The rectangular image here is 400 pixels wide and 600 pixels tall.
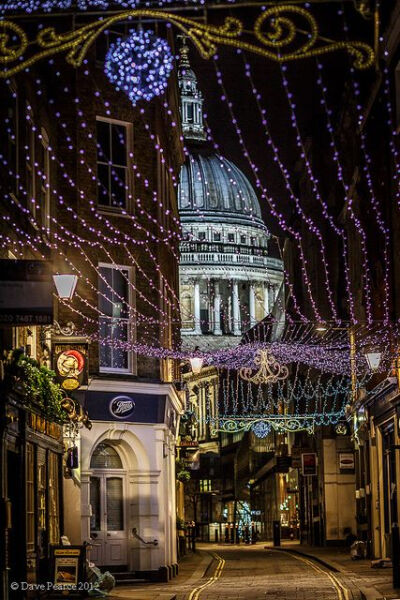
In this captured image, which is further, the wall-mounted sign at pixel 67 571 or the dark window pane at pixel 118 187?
the dark window pane at pixel 118 187

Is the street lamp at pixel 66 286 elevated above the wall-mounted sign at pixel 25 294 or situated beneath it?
elevated above

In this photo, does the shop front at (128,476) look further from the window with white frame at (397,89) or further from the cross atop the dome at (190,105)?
the cross atop the dome at (190,105)

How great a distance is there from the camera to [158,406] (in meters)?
29.5

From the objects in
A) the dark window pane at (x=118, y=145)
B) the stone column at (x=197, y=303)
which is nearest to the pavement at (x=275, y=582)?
the dark window pane at (x=118, y=145)

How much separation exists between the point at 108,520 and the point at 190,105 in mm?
147905

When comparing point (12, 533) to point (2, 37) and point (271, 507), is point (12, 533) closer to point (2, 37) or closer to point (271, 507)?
point (2, 37)

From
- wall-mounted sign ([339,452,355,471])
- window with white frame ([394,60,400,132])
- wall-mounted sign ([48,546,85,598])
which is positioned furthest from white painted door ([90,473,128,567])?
wall-mounted sign ([339,452,355,471])

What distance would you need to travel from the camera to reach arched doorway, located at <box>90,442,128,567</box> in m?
28.7

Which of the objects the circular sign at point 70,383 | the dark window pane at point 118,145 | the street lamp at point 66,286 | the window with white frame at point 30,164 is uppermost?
the dark window pane at point 118,145

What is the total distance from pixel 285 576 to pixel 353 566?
11.5ft

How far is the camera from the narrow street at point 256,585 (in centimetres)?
2303

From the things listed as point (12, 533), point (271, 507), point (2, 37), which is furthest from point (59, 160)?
point (271, 507)

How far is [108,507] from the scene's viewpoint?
29.0m

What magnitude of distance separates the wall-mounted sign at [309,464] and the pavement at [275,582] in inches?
416
